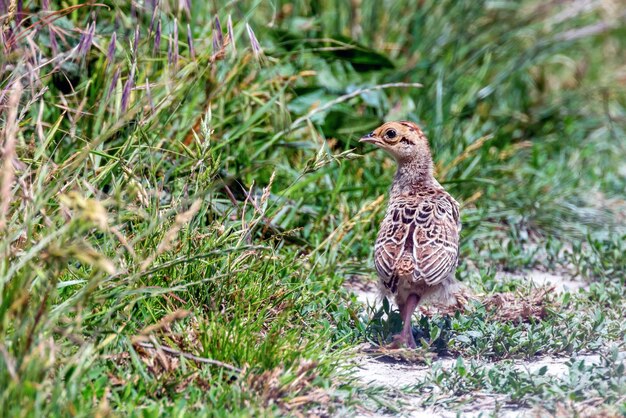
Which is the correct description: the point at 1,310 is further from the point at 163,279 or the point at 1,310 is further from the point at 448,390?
the point at 448,390

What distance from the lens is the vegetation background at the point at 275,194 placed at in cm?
395

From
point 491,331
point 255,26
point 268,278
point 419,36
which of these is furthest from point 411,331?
point 419,36

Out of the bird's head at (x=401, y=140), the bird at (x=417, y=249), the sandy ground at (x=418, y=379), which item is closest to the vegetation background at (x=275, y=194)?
the sandy ground at (x=418, y=379)

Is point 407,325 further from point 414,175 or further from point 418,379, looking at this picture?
point 414,175

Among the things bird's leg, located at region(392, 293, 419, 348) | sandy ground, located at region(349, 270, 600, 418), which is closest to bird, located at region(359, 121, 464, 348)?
bird's leg, located at region(392, 293, 419, 348)

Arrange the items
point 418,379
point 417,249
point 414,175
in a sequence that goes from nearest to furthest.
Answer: point 418,379, point 417,249, point 414,175

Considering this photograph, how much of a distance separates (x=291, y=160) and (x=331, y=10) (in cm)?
192

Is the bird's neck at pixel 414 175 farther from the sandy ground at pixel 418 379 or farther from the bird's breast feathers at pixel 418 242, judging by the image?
the sandy ground at pixel 418 379

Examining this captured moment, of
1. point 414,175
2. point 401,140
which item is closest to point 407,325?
point 414,175

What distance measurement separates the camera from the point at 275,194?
5961 mm

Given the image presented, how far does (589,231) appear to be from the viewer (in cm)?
671

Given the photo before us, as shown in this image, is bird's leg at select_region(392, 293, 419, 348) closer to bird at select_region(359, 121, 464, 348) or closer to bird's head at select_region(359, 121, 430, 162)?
bird at select_region(359, 121, 464, 348)

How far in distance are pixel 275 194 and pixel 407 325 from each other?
4.89 ft

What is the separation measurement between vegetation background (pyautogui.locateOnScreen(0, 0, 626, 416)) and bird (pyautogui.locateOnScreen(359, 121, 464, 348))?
16 cm
